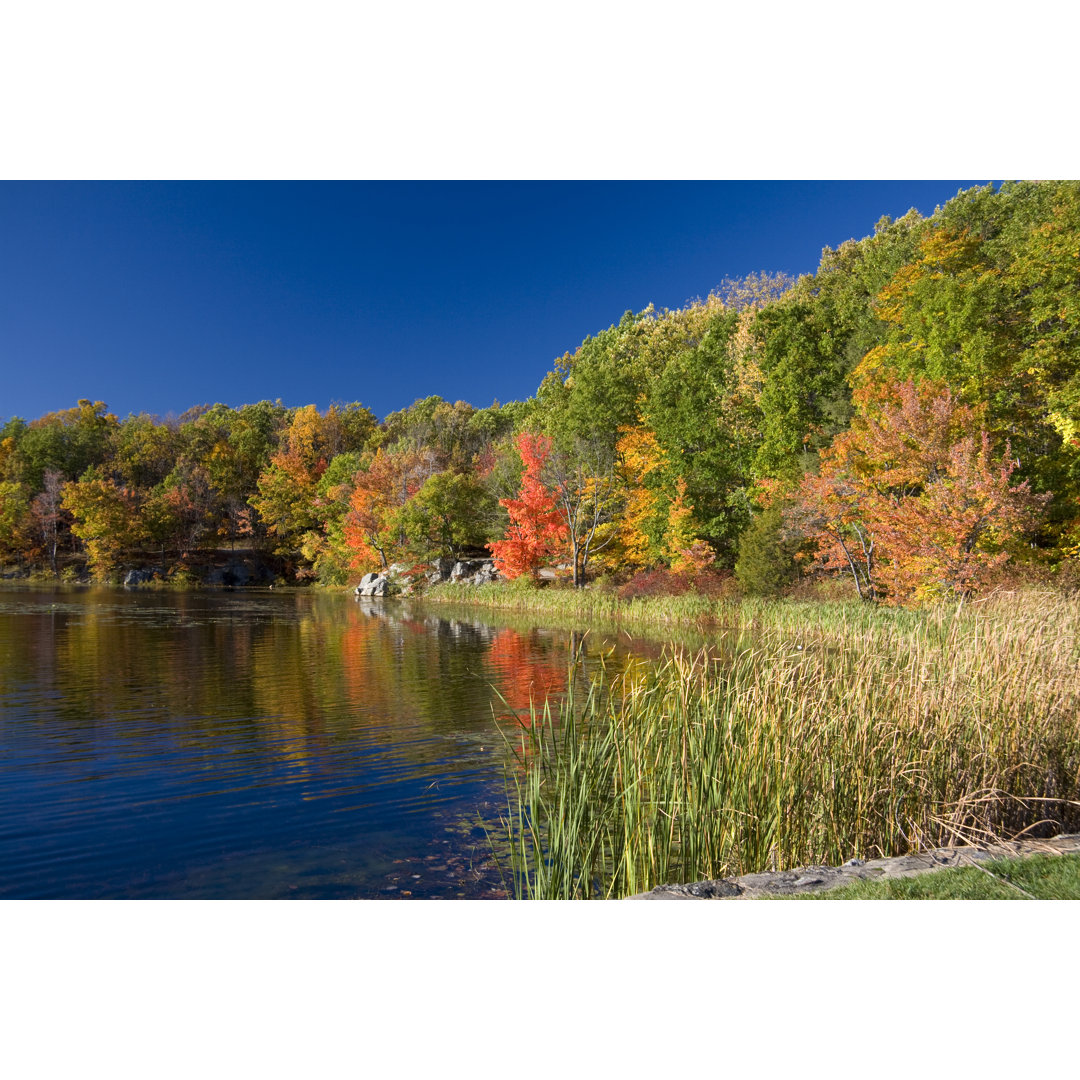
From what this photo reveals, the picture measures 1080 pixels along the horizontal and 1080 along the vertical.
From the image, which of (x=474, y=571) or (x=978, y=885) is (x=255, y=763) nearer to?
(x=978, y=885)

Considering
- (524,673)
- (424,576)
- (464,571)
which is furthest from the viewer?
(424,576)

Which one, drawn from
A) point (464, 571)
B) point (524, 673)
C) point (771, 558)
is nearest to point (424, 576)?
point (464, 571)

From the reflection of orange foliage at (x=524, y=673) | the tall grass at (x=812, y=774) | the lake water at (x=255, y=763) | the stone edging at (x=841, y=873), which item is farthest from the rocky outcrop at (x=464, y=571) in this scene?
the stone edging at (x=841, y=873)

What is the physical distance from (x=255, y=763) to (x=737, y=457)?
25.4 m

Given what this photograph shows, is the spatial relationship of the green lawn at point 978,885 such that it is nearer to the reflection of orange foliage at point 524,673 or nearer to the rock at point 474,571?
the reflection of orange foliage at point 524,673

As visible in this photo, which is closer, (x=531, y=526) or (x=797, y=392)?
(x=797, y=392)

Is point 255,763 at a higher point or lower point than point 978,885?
lower

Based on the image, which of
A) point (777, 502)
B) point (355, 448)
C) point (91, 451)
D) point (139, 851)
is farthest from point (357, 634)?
point (91, 451)

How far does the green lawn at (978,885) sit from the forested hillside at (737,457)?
13.4 m

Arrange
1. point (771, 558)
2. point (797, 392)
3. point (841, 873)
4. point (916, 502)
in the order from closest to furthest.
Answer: point (841, 873) < point (916, 502) < point (771, 558) < point (797, 392)

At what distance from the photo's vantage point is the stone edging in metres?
4.88

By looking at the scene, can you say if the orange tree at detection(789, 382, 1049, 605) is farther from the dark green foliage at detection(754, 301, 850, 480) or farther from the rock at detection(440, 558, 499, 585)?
the rock at detection(440, 558, 499, 585)

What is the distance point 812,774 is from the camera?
5766 millimetres

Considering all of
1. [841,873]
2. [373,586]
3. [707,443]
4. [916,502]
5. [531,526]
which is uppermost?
[707,443]
